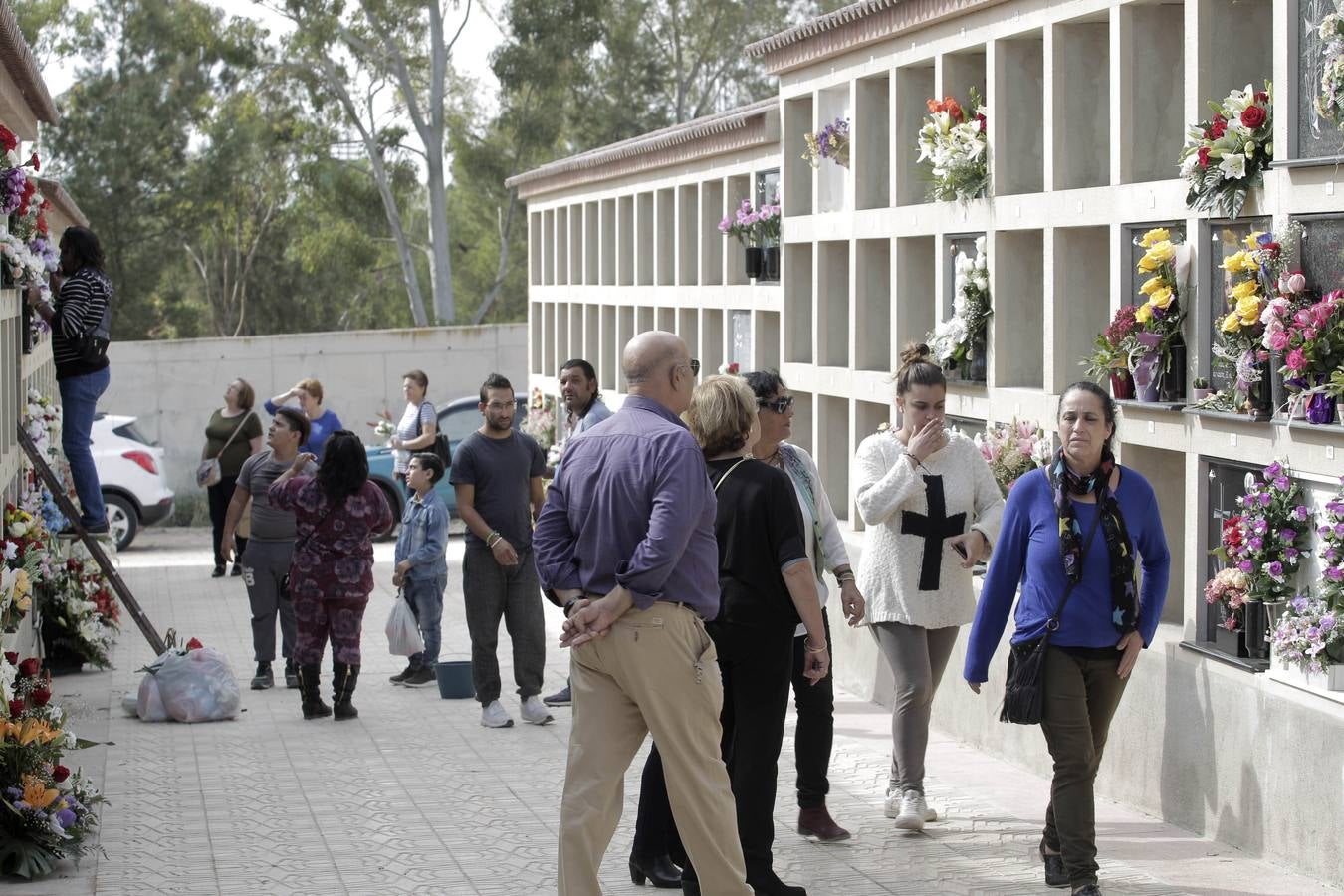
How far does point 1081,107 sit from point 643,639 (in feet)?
13.0

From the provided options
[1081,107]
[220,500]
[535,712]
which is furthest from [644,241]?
[1081,107]

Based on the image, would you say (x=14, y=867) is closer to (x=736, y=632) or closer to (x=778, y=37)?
(x=736, y=632)

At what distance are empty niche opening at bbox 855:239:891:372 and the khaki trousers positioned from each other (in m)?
5.09

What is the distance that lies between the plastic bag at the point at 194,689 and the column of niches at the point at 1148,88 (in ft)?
16.2

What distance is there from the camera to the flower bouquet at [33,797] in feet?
19.3

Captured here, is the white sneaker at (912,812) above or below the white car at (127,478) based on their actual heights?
below

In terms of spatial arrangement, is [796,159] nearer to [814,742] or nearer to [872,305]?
[872,305]

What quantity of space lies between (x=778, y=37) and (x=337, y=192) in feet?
79.7

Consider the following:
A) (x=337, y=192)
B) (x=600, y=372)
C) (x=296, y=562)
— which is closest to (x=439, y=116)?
(x=337, y=192)

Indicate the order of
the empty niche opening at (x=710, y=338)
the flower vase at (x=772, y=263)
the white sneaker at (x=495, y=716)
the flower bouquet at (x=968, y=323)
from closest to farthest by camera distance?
the flower bouquet at (x=968, y=323), the white sneaker at (x=495, y=716), the flower vase at (x=772, y=263), the empty niche opening at (x=710, y=338)

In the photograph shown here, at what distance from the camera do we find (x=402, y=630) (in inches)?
378

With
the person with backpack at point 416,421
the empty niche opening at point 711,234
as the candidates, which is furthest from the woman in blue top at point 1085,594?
the person with backpack at point 416,421

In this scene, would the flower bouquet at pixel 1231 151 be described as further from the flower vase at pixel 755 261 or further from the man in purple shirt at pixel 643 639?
the flower vase at pixel 755 261

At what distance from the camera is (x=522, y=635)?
8.46 meters
